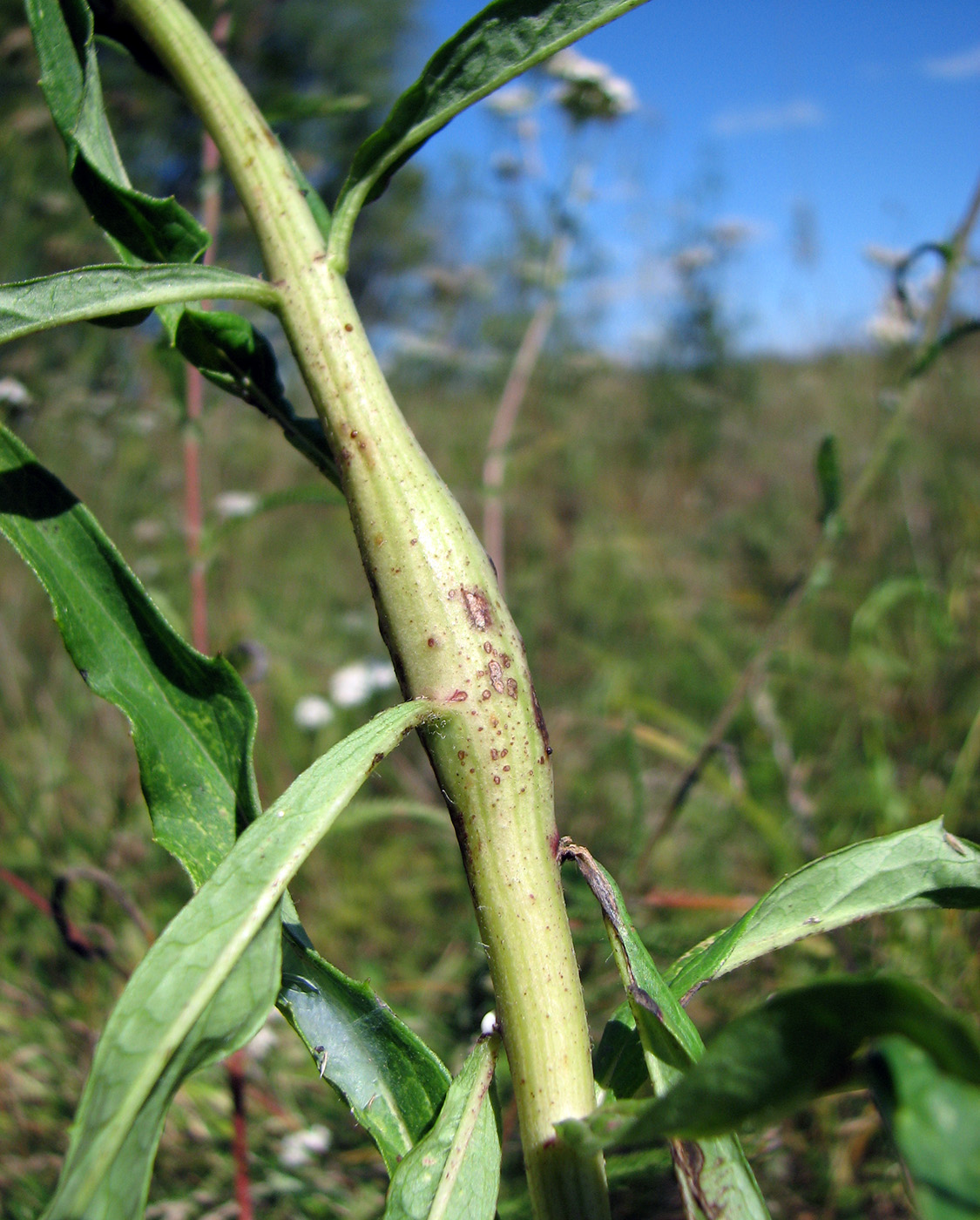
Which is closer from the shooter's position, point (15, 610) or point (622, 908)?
point (622, 908)

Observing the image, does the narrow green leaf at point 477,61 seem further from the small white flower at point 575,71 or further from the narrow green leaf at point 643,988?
the small white flower at point 575,71

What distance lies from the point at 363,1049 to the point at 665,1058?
0.80 ft

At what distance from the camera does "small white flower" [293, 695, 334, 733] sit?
107 inches

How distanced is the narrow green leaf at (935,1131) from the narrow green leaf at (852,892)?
0.90 ft

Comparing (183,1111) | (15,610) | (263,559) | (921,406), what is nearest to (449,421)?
(263,559)

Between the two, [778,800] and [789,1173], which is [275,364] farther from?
[778,800]

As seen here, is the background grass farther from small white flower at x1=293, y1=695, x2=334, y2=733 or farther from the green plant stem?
the green plant stem

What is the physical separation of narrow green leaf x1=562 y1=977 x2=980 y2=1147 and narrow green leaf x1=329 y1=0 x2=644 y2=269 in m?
0.59

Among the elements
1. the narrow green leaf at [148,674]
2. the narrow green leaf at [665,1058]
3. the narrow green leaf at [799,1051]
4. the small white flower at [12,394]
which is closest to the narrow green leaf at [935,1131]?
the narrow green leaf at [799,1051]

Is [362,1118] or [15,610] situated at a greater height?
[15,610]

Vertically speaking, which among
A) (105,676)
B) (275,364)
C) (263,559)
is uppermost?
(263,559)

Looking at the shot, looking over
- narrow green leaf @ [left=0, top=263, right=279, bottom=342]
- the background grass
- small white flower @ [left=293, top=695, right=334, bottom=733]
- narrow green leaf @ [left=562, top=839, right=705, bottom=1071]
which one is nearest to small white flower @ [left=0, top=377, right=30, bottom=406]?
the background grass

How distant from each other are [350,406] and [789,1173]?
1354 millimetres

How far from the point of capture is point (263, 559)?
4.08 metres
